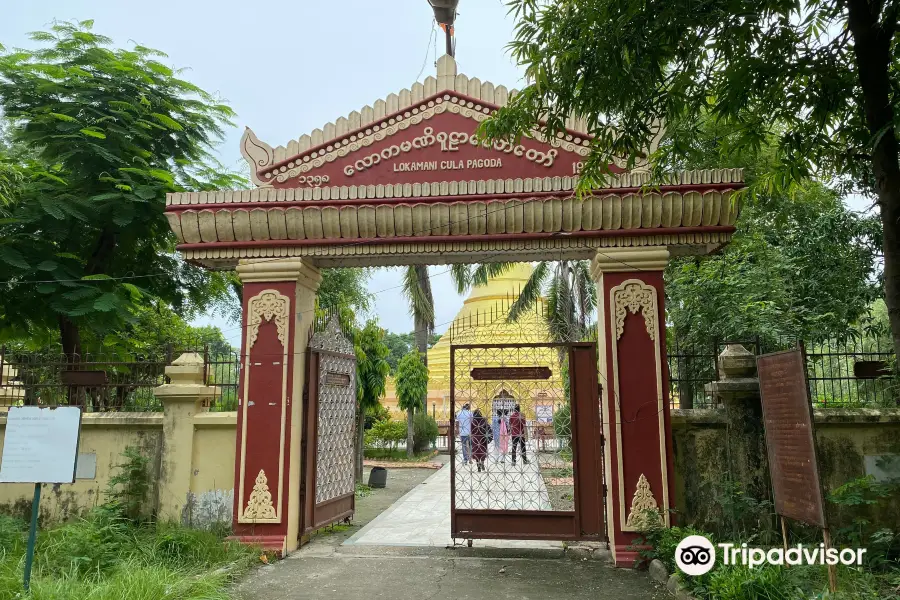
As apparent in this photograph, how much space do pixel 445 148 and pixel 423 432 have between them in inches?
585

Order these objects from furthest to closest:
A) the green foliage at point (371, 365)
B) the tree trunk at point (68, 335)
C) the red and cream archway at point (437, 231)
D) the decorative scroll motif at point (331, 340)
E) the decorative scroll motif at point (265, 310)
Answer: the green foliage at point (371, 365) < the tree trunk at point (68, 335) < the decorative scroll motif at point (331, 340) < the decorative scroll motif at point (265, 310) < the red and cream archway at point (437, 231)

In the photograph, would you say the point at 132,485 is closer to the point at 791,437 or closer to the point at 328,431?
the point at 328,431

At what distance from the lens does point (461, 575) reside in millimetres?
5824

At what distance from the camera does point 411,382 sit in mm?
18141

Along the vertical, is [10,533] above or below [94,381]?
below

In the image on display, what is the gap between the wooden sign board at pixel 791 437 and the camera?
4316mm

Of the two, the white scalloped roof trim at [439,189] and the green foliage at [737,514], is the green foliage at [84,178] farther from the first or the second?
the green foliage at [737,514]

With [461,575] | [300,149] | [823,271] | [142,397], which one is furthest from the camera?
[823,271]

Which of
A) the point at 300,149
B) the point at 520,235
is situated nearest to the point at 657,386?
the point at 520,235

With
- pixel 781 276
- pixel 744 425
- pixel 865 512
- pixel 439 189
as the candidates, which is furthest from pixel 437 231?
pixel 781 276

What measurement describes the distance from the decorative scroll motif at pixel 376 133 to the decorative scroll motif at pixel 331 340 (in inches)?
69.2

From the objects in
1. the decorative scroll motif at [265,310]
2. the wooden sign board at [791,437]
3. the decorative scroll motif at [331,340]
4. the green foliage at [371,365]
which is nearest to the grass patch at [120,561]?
the decorative scroll motif at [265,310]

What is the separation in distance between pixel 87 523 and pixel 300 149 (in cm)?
426

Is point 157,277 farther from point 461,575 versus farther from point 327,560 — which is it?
point 461,575
